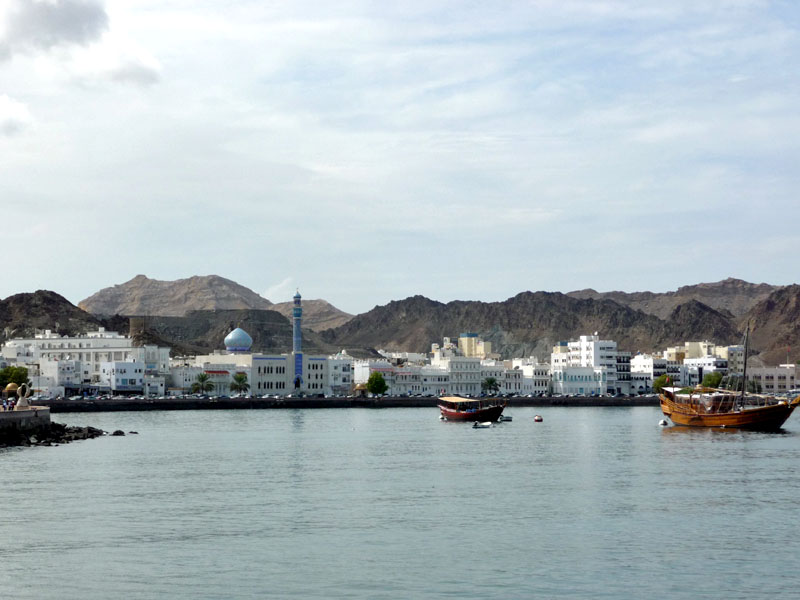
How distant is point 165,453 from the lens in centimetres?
7819

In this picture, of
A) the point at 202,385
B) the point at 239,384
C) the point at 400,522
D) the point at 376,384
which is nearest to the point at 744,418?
the point at 400,522

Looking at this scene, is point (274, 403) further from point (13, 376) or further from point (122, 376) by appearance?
point (13, 376)

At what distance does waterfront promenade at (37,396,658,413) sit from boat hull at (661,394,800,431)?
2973 inches

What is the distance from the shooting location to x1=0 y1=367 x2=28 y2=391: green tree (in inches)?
5807

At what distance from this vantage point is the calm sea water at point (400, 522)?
3331 cm

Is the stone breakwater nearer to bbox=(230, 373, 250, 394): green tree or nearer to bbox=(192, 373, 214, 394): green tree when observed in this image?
bbox=(192, 373, 214, 394): green tree

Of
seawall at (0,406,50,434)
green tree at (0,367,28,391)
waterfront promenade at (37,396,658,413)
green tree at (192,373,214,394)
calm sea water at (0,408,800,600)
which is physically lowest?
calm sea water at (0,408,800,600)

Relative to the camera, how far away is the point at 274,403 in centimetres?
17238

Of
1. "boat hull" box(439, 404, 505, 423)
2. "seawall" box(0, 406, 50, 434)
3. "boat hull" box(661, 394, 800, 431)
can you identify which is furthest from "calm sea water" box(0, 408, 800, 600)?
"boat hull" box(439, 404, 505, 423)

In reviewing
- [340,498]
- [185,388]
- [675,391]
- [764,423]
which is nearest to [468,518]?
[340,498]

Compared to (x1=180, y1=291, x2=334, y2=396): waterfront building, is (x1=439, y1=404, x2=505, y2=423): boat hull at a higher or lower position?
lower

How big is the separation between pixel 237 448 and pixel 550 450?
22.3 metres

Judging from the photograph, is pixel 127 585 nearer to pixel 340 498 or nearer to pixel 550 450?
pixel 340 498

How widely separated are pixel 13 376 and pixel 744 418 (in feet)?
296
